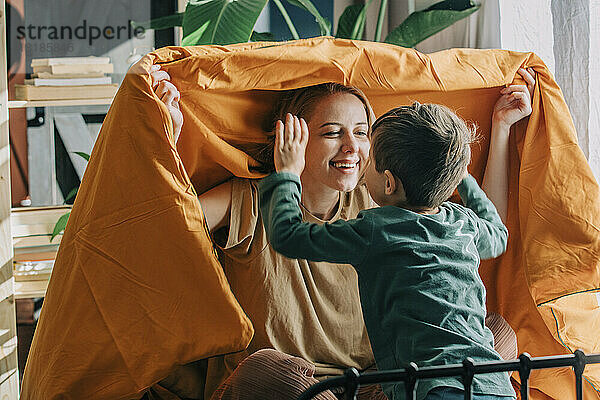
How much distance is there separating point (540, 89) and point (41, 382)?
100 centimetres

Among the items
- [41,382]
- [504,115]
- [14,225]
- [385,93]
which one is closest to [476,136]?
[504,115]

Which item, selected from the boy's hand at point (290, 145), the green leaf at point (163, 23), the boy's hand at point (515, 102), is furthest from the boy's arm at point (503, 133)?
the green leaf at point (163, 23)

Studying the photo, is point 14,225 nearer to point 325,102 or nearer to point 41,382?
point 41,382

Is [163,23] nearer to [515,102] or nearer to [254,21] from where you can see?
[254,21]

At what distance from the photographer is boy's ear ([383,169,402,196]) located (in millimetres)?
1037

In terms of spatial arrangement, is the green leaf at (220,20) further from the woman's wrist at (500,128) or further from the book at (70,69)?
the woman's wrist at (500,128)

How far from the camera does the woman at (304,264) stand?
48.3 inches

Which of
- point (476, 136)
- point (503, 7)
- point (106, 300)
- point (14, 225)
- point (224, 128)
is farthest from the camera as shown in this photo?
point (14, 225)

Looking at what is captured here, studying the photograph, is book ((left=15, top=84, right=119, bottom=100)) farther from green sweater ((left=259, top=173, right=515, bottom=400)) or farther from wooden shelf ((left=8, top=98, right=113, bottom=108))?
green sweater ((left=259, top=173, right=515, bottom=400))

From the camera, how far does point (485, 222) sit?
3.76 feet

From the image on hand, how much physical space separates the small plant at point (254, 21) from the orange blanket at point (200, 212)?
574 mm

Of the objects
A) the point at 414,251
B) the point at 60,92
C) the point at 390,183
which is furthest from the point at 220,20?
the point at 414,251

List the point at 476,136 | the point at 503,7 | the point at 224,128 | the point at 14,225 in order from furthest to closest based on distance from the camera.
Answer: the point at 14,225
the point at 503,7
the point at 476,136
the point at 224,128

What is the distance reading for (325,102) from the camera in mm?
1245
